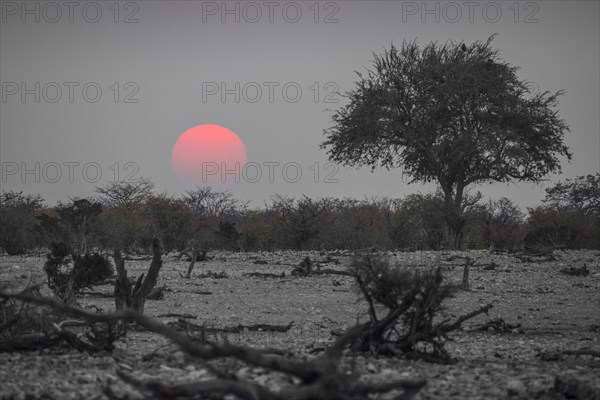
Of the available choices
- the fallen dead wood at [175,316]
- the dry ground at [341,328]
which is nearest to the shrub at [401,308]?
the dry ground at [341,328]

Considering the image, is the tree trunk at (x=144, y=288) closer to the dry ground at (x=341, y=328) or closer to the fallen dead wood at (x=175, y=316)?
the fallen dead wood at (x=175, y=316)

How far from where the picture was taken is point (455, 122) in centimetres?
3200

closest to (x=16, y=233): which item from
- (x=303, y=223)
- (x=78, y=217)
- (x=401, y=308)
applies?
(x=78, y=217)

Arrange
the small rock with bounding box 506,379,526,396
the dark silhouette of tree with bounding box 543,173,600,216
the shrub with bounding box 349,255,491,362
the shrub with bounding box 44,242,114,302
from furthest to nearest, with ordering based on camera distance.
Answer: the dark silhouette of tree with bounding box 543,173,600,216, the shrub with bounding box 44,242,114,302, the shrub with bounding box 349,255,491,362, the small rock with bounding box 506,379,526,396

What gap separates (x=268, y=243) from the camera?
32219mm

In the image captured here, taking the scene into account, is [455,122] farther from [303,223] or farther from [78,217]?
[78,217]

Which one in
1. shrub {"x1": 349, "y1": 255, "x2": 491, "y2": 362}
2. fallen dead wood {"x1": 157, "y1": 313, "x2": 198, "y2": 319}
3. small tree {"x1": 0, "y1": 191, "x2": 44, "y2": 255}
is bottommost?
fallen dead wood {"x1": 157, "y1": 313, "x2": 198, "y2": 319}

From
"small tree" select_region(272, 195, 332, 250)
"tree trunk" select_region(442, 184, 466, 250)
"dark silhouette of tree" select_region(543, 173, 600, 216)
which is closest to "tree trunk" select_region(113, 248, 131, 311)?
"tree trunk" select_region(442, 184, 466, 250)

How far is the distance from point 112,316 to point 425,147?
90.1 feet

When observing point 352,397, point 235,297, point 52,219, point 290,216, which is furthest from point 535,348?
point 290,216

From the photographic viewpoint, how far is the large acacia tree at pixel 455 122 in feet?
103

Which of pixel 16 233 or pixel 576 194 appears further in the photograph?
pixel 576 194

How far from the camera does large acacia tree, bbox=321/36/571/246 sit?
3125 cm

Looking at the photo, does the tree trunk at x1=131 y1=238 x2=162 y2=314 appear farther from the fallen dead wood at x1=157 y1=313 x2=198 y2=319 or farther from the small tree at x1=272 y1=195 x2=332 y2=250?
the small tree at x1=272 y1=195 x2=332 y2=250
